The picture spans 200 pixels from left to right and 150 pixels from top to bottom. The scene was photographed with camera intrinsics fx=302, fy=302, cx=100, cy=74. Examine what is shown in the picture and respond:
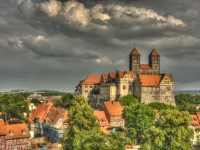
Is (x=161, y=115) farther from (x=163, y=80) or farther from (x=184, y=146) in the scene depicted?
(x=163, y=80)

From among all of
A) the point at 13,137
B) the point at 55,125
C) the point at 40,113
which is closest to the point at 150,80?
the point at 40,113

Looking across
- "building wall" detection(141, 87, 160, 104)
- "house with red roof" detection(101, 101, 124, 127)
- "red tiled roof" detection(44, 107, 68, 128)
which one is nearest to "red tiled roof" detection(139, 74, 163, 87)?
"building wall" detection(141, 87, 160, 104)

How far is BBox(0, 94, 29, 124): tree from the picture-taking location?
68812 millimetres

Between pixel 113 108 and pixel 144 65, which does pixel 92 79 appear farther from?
pixel 113 108

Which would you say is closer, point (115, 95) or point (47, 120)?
point (47, 120)

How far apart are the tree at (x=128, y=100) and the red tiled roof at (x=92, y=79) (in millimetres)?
22747

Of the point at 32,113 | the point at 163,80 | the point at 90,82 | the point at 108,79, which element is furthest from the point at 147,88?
the point at 32,113

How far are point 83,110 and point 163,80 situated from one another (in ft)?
161

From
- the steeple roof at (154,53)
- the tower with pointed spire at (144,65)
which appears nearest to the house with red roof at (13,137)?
the tower with pointed spire at (144,65)

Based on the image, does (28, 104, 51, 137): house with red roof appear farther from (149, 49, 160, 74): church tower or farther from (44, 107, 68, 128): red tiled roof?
(149, 49, 160, 74): church tower

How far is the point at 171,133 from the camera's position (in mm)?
45438

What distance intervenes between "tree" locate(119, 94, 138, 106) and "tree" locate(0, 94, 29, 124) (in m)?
31.3

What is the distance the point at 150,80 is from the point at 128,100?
10908 millimetres

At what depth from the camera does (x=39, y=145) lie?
6234 centimetres
